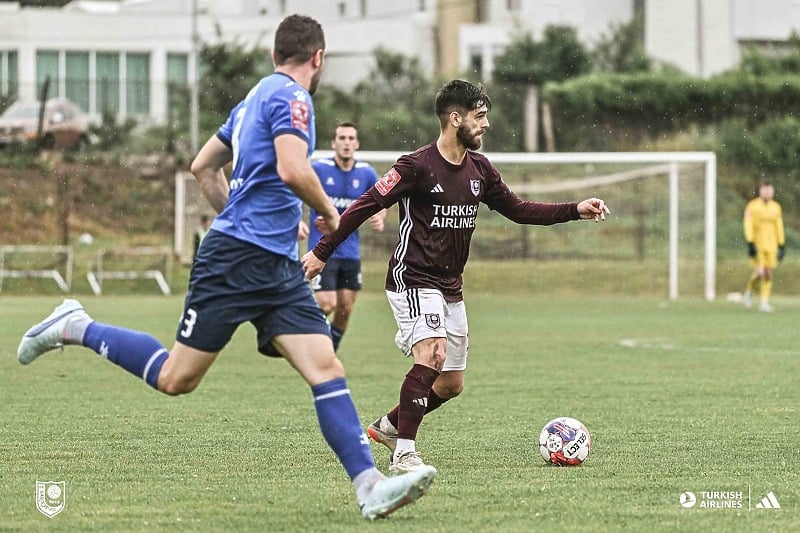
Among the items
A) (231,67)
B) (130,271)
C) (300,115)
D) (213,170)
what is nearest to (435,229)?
(213,170)

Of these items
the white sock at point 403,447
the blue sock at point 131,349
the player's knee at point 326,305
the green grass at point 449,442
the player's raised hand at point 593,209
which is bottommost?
the green grass at point 449,442

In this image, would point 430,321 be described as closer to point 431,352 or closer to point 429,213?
point 431,352

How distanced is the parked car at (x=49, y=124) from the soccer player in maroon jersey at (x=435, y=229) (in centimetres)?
2515

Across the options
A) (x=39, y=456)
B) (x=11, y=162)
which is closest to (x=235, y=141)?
(x=39, y=456)

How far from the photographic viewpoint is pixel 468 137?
7.23m

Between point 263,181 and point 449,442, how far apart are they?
2802 millimetres

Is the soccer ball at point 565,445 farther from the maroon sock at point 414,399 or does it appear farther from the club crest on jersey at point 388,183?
the club crest on jersey at point 388,183

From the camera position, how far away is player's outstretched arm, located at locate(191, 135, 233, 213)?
6.07 m

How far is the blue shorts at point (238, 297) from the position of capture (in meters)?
5.65

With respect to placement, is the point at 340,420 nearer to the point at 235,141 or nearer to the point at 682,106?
A: the point at 235,141

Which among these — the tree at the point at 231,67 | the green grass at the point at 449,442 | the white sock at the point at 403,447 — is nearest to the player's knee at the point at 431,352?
the white sock at the point at 403,447

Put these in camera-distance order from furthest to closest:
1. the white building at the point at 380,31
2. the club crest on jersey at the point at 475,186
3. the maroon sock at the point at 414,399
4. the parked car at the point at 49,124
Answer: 1. the white building at the point at 380,31
2. the parked car at the point at 49,124
3. the club crest on jersey at the point at 475,186
4. the maroon sock at the point at 414,399

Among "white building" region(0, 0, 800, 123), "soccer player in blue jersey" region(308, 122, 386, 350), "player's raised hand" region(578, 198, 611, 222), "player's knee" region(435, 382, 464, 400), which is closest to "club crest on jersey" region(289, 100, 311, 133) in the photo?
"player's raised hand" region(578, 198, 611, 222)

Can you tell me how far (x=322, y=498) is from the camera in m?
6.09
